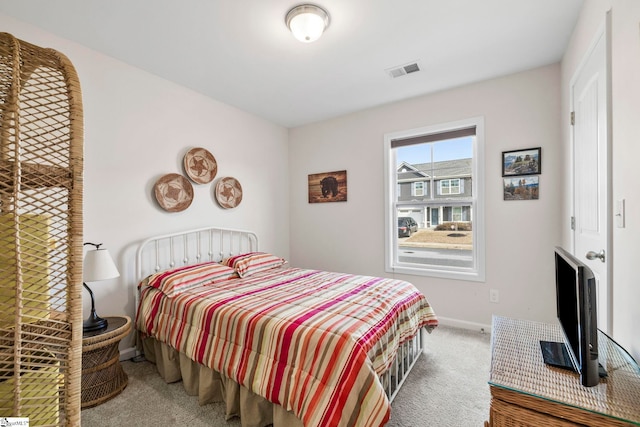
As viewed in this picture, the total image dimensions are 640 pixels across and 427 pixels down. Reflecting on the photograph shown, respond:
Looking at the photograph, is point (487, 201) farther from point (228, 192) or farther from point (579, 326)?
point (228, 192)

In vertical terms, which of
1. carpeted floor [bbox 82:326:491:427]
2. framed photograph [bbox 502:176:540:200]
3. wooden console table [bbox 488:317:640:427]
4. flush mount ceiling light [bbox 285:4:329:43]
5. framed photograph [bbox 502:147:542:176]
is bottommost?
carpeted floor [bbox 82:326:491:427]

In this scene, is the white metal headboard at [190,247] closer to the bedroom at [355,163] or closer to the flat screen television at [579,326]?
the bedroom at [355,163]

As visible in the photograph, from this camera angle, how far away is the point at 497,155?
2.86 meters

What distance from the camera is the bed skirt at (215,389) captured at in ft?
5.36

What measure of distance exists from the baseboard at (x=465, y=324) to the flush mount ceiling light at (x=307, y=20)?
3038 mm

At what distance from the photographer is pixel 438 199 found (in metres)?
3.27

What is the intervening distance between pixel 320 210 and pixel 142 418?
285 cm

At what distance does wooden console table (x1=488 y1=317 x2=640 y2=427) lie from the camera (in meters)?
0.90

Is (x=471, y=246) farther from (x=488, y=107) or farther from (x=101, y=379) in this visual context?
(x=101, y=379)

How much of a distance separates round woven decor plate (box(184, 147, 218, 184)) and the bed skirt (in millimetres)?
1587

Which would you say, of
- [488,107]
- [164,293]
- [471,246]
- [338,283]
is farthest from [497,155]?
[164,293]

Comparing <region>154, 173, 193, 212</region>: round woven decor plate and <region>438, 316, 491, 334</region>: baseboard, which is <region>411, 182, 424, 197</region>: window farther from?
<region>154, 173, 193, 212</region>: round woven decor plate

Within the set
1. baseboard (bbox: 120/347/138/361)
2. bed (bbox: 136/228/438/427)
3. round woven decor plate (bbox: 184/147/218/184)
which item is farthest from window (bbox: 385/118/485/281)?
baseboard (bbox: 120/347/138/361)

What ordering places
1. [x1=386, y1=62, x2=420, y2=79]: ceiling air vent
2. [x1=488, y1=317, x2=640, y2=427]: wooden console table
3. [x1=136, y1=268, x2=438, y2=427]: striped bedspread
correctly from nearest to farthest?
1. [x1=488, y1=317, x2=640, y2=427]: wooden console table
2. [x1=136, y1=268, x2=438, y2=427]: striped bedspread
3. [x1=386, y1=62, x2=420, y2=79]: ceiling air vent
